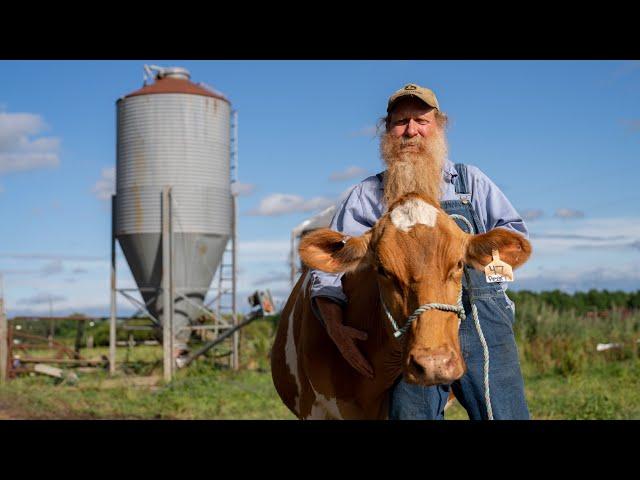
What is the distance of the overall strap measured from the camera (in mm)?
3307

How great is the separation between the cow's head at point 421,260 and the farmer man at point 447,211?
0.26 meters

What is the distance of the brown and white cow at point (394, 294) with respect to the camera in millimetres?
2562

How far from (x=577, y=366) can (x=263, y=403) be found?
15.7ft

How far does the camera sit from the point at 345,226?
3328mm

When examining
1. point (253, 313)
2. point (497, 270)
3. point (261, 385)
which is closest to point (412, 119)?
point (497, 270)

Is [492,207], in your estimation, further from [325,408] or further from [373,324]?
[325,408]

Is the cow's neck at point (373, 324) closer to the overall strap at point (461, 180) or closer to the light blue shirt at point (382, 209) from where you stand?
the light blue shirt at point (382, 209)

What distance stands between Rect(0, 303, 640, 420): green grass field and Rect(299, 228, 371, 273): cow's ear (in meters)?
5.81

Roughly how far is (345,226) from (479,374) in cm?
85

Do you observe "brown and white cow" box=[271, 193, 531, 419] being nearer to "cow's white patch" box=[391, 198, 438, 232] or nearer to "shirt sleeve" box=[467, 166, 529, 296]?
"cow's white patch" box=[391, 198, 438, 232]

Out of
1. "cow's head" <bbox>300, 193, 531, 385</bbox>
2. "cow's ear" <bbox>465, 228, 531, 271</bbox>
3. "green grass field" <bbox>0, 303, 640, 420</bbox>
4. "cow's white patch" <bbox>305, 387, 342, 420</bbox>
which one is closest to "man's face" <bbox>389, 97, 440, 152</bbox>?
"cow's head" <bbox>300, 193, 531, 385</bbox>

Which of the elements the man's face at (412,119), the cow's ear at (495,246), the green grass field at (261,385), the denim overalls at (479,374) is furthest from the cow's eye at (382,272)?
the green grass field at (261,385)
